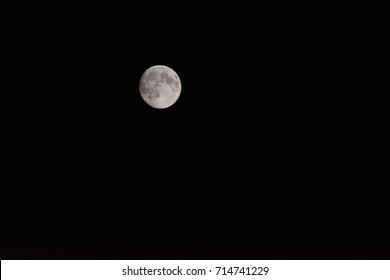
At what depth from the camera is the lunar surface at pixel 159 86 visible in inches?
248

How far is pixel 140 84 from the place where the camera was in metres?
6.40

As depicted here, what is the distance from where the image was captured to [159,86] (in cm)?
628

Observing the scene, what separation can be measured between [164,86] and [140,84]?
34 centimetres

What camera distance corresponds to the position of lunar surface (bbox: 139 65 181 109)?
6289 millimetres
